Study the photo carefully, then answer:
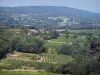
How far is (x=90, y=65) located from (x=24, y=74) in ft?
16.9

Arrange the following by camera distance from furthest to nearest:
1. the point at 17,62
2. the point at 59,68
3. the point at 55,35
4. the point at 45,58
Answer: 1. the point at 55,35
2. the point at 45,58
3. the point at 17,62
4. the point at 59,68

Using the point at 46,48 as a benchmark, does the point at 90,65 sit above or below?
above

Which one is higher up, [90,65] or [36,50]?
[90,65]

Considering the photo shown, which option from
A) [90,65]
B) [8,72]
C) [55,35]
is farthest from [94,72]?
[55,35]

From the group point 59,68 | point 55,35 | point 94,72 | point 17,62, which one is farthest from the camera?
point 55,35

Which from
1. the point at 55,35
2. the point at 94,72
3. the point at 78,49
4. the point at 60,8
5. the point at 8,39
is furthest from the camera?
the point at 60,8

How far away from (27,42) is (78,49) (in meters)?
6.82

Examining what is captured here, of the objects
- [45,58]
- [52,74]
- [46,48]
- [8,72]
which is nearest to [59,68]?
[52,74]

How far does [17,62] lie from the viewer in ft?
78.2

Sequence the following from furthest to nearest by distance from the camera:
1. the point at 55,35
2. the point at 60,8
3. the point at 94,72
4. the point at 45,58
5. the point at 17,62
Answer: the point at 60,8, the point at 55,35, the point at 45,58, the point at 17,62, the point at 94,72

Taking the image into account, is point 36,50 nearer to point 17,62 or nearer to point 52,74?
point 17,62

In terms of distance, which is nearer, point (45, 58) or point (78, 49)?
point (45, 58)

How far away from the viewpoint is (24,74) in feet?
66.4

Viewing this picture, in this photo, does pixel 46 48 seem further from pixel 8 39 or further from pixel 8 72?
pixel 8 72
